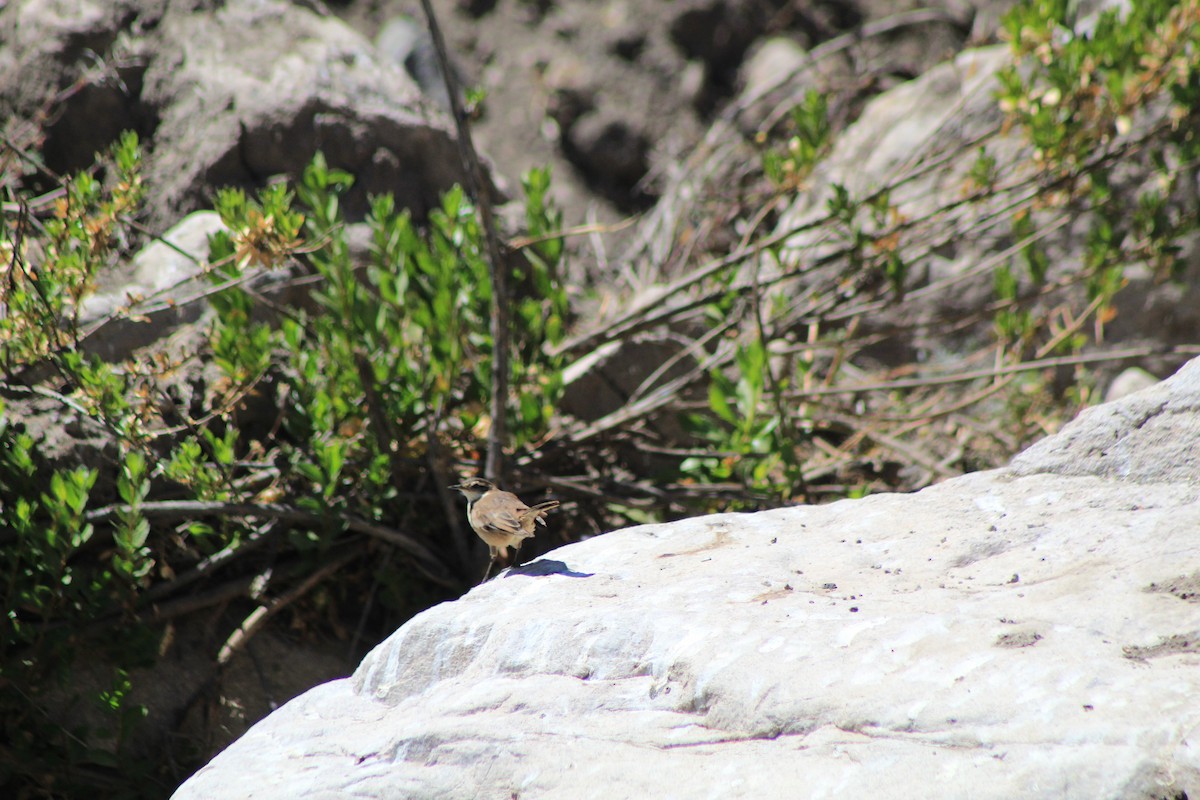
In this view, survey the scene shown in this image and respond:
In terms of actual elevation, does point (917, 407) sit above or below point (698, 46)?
below

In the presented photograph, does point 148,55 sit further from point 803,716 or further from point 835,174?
point 803,716

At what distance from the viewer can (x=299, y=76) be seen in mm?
4984

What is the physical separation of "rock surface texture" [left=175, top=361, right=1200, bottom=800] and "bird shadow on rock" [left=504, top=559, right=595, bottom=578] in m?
0.01

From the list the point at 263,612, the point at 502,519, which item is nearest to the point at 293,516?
the point at 263,612

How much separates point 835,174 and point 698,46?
1.65m

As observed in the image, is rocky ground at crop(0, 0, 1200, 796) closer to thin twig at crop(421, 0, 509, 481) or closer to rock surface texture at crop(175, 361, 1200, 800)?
rock surface texture at crop(175, 361, 1200, 800)

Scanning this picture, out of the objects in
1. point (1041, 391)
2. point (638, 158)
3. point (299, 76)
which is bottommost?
point (1041, 391)

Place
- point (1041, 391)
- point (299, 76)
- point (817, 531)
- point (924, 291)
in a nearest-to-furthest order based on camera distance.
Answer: point (817, 531) < point (924, 291) < point (299, 76) < point (1041, 391)


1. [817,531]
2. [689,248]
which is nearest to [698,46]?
[689,248]

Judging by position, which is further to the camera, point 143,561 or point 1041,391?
point 1041,391

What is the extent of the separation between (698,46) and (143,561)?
17.7 feet

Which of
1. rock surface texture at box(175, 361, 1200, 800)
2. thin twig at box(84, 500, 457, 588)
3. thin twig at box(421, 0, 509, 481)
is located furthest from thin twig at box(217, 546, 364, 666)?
rock surface texture at box(175, 361, 1200, 800)

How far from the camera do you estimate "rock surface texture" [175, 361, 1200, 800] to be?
196 centimetres

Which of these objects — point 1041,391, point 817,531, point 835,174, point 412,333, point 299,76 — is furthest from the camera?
point 835,174
